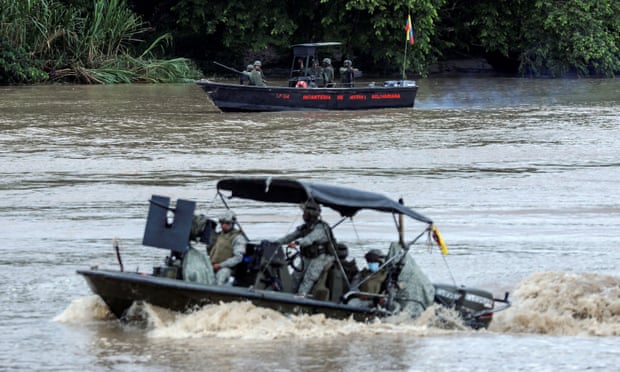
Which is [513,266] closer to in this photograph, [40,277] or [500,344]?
[500,344]

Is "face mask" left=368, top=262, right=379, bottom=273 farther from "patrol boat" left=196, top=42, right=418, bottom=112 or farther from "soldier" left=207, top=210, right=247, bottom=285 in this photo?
"patrol boat" left=196, top=42, right=418, bottom=112

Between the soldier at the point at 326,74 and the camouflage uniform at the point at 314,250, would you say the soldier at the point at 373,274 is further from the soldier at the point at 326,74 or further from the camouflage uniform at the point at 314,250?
the soldier at the point at 326,74

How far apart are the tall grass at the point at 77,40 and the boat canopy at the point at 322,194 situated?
89.6 feet

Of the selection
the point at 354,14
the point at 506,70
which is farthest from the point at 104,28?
the point at 506,70

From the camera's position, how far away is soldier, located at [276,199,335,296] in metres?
11.9

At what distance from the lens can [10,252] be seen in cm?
1530

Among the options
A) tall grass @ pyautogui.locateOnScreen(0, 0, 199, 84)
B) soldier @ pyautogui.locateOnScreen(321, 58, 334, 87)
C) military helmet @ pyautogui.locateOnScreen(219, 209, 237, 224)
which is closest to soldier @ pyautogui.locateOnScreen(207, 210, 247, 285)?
military helmet @ pyautogui.locateOnScreen(219, 209, 237, 224)

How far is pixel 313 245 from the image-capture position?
39.2 feet

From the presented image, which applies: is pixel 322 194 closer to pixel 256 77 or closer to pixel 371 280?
pixel 371 280

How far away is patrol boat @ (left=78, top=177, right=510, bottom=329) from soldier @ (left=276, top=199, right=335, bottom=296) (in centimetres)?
7

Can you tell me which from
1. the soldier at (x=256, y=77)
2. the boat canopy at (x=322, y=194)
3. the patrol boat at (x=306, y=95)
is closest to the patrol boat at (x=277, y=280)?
the boat canopy at (x=322, y=194)

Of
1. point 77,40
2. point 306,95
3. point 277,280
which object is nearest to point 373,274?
point 277,280

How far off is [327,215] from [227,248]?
614cm

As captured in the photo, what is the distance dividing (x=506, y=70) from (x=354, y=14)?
8.38 m
